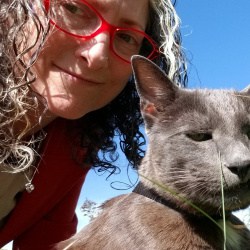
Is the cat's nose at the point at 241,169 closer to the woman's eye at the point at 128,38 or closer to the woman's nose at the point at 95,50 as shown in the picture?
the woman's nose at the point at 95,50

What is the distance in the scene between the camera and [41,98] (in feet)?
8.90

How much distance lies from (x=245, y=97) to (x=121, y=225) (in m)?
0.78

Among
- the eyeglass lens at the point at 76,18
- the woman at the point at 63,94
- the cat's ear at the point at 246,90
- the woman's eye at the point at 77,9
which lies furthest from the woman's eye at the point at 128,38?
the cat's ear at the point at 246,90

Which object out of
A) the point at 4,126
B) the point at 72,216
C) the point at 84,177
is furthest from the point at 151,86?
the point at 72,216

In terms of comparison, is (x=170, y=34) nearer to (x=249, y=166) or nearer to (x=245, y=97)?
(x=245, y=97)

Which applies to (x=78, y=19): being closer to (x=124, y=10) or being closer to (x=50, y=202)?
(x=124, y=10)

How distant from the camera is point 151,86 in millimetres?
2471

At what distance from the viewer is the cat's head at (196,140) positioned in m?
2.08

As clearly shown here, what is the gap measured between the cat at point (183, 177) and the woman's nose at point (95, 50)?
0.74 ft

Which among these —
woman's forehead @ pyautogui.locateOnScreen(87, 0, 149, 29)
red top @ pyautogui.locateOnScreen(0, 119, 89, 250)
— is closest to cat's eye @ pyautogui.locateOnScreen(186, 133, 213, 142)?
woman's forehead @ pyautogui.locateOnScreen(87, 0, 149, 29)

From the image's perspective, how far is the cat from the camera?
211 centimetres

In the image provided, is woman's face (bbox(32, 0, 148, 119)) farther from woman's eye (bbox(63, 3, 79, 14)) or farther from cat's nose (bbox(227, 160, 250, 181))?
cat's nose (bbox(227, 160, 250, 181))

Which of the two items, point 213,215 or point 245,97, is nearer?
point 213,215

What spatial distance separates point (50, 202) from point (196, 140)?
4.65 feet
